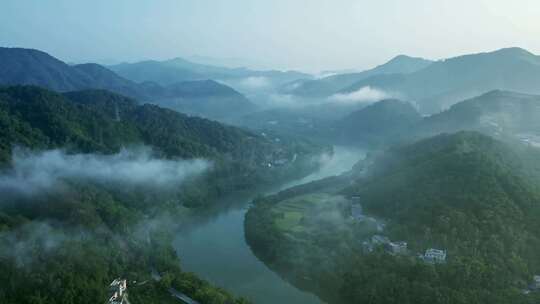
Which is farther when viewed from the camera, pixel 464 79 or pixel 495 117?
pixel 464 79

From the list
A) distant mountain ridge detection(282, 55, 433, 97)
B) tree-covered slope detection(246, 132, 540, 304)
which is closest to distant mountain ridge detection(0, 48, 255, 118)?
distant mountain ridge detection(282, 55, 433, 97)

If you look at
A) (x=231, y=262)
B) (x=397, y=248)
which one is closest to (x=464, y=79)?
(x=397, y=248)

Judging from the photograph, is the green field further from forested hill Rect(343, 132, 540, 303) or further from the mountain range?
the mountain range

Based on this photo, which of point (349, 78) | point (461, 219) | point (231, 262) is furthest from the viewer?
point (349, 78)

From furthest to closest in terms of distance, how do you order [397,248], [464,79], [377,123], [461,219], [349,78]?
1. [349,78]
2. [464,79]
3. [377,123]
4. [461,219]
5. [397,248]

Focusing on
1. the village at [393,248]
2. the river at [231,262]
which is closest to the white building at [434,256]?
the village at [393,248]

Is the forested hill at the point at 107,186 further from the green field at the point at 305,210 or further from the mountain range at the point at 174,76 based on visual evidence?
the mountain range at the point at 174,76

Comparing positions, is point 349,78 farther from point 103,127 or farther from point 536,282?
point 536,282

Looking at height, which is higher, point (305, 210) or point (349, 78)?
point (349, 78)
